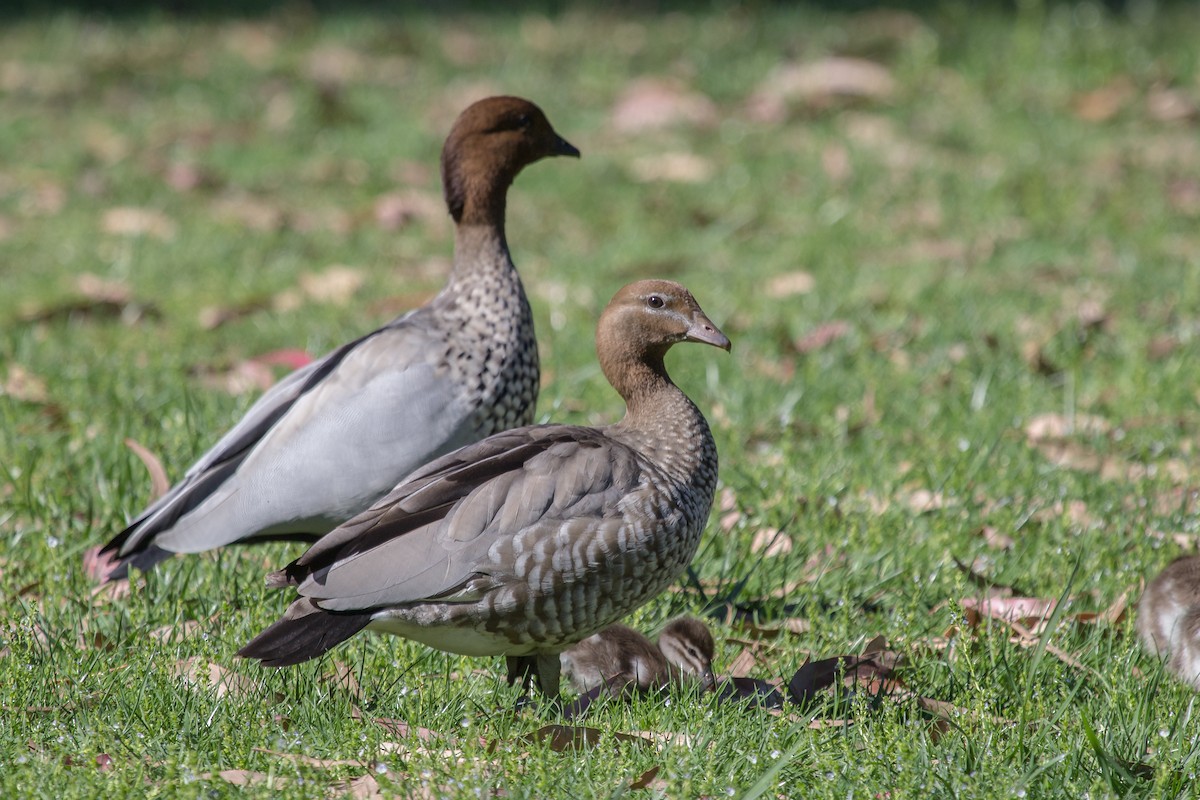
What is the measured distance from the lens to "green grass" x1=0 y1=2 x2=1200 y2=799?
10.4ft

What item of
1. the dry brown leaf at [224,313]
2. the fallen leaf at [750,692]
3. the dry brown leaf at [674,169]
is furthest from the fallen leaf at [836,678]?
the dry brown leaf at [674,169]

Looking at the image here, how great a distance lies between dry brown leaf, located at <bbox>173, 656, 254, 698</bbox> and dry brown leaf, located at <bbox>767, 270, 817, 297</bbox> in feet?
13.9

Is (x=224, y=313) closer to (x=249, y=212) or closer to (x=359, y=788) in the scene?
(x=249, y=212)

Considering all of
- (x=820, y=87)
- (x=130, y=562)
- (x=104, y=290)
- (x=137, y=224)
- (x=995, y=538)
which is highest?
(x=820, y=87)

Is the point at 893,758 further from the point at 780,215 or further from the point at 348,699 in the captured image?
the point at 780,215

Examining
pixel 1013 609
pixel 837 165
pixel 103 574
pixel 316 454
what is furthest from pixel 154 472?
pixel 837 165

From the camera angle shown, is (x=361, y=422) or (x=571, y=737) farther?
(x=361, y=422)

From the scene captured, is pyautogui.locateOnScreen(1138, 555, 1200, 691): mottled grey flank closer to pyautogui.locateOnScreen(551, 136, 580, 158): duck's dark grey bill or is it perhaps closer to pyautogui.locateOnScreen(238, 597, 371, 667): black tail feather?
pyautogui.locateOnScreen(238, 597, 371, 667): black tail feather

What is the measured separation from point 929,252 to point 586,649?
14.5 feet

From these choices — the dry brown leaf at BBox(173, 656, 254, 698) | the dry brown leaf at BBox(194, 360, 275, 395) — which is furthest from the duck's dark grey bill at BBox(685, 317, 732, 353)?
the dry brown leaf at BBox(194, 360, 275, 395)

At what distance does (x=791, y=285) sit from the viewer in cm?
725

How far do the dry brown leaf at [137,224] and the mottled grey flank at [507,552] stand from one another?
5.07 m

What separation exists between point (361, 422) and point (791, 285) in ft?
11.4

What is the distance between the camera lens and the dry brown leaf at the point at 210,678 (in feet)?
10.9
